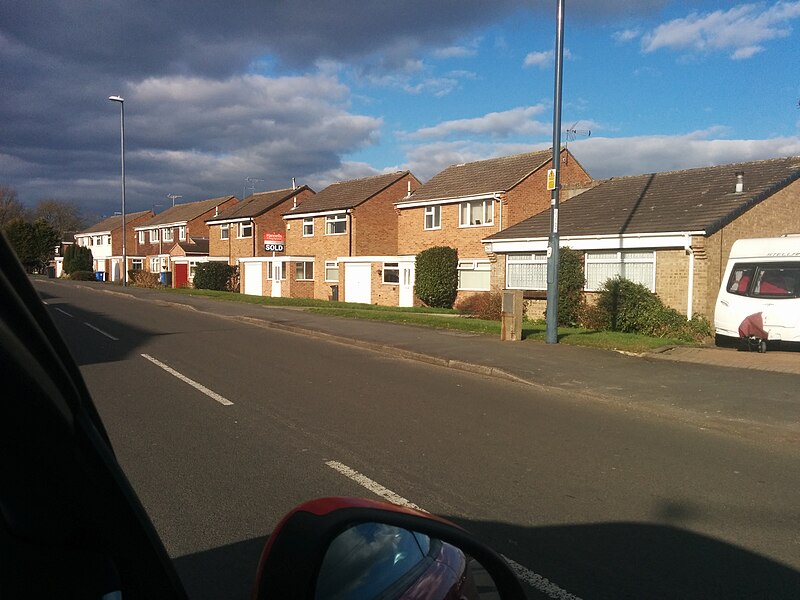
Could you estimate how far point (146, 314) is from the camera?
24.3 meters

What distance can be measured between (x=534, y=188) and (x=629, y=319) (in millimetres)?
13852

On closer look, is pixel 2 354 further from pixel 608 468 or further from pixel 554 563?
pixel 608 468

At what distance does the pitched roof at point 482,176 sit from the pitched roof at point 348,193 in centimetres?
450

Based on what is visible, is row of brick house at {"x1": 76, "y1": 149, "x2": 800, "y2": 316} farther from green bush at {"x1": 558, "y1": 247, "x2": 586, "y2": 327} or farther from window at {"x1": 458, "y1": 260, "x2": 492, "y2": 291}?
green bush at {"x1": 558, "y1": 247, "x2": 586, "y2": 327}

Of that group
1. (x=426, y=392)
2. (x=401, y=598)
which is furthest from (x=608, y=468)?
(x=401, y=598)

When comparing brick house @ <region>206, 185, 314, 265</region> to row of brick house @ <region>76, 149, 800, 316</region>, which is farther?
brick house @ <region>206, 185, 314, 265</region>

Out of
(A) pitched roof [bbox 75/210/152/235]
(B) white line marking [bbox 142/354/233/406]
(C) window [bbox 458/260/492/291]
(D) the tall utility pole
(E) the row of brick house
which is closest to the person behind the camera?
(B) white line marking [bbox 142/354/233/406]

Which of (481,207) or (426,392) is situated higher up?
(481,207)

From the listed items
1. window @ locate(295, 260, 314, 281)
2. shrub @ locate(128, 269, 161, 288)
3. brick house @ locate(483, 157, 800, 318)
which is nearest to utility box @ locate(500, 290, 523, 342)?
brick house @ locate(483, 157, 800, 318)

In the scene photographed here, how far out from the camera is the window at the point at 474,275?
29141 mm

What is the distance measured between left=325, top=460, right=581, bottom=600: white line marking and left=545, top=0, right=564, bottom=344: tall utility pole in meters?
9.48

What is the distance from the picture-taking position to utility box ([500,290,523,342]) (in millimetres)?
15664

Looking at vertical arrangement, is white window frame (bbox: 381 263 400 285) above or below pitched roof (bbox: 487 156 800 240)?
below

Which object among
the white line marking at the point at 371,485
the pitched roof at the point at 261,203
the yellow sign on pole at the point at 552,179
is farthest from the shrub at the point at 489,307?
the pitched roof at the point at 261,203
